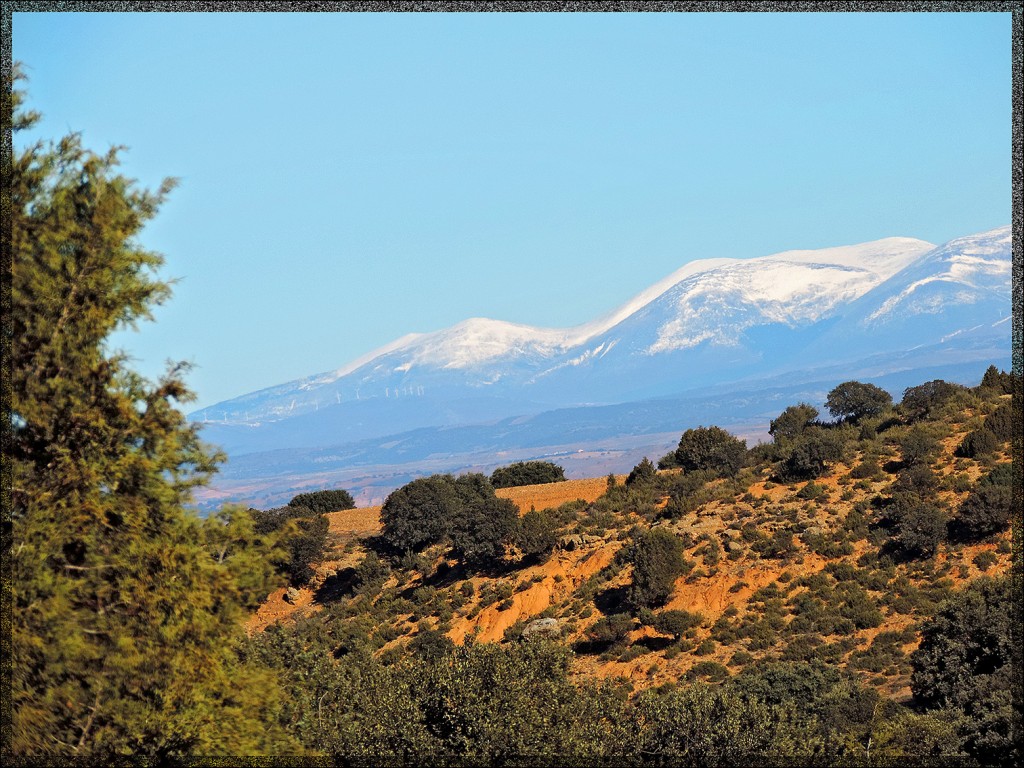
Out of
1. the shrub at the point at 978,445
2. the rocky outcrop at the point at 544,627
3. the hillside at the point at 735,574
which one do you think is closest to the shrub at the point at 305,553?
the hillside at the point at 735,574

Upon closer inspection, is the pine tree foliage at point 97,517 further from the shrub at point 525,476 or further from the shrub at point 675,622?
the shrub at point 525,476

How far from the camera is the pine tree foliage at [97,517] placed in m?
10.1

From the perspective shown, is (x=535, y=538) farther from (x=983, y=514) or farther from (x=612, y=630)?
(x=983, y=514)

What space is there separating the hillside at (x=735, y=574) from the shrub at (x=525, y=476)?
35.0 ft

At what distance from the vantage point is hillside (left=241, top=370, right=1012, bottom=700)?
112ft

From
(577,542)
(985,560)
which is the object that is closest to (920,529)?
(985,560)

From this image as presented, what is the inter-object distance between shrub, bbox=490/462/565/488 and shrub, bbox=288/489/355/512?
8830 mm

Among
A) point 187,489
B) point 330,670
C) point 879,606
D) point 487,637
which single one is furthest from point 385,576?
point 187,489

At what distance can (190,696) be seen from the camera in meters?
10.8

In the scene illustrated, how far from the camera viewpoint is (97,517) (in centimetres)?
1041

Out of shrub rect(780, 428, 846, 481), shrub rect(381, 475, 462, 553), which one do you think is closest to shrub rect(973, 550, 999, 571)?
shrub rect(780, 428, 846, 481)

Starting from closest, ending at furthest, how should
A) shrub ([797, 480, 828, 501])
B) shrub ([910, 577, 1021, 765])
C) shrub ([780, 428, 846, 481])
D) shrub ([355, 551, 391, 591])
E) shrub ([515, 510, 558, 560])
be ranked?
shrub ([910, 577, 1021, 765]) → shrub ([797, 480, 828, 501]) → shrub ([515, 510, 558, 560]) → shrub ([780, 428, 846, 481]) → shrub ([355, 551, 391, 591])

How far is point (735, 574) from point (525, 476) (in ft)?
91.3

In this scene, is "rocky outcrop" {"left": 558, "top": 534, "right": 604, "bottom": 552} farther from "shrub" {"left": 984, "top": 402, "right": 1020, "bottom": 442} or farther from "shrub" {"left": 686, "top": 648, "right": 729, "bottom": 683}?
"shrub" {"left": 984, "top": 402, "right": 1020, "bottom": 442}
